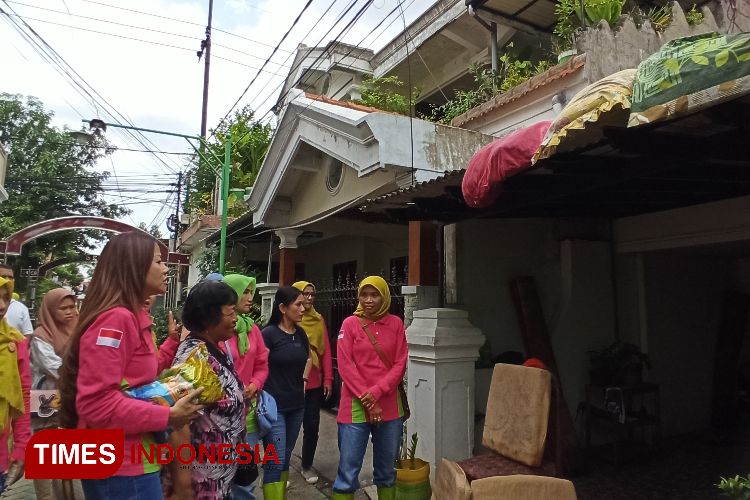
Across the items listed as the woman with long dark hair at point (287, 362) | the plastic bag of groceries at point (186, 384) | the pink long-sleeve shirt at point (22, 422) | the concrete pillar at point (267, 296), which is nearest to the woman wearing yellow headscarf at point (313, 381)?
the woman with long dark hair at point (287, 362)

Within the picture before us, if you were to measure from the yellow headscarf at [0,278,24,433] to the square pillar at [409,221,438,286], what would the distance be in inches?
124

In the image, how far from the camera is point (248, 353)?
3.15m

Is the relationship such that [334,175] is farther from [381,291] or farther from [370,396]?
[370,396]

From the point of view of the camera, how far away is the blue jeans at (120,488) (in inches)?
65.9

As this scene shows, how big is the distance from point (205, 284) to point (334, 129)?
3851mm

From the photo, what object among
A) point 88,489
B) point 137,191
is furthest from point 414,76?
point 137,191

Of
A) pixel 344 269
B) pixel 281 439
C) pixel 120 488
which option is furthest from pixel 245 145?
pixel 120 488

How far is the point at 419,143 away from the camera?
16.7 feet

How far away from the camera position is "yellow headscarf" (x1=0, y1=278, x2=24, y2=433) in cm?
240

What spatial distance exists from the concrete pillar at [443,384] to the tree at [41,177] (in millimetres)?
20436

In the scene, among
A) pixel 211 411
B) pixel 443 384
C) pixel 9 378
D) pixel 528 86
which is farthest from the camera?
pixel 528 86

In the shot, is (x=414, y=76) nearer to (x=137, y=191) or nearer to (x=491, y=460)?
(x=491, y=460)

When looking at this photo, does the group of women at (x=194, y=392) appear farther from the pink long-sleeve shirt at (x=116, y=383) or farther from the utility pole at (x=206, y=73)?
the utility pole at (x=206, y=73)

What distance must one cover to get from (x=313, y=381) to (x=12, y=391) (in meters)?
2.49
